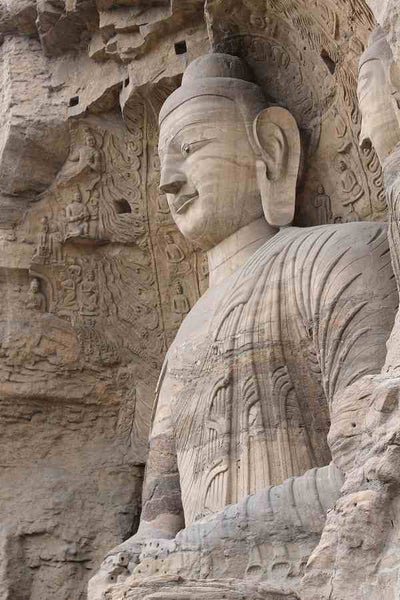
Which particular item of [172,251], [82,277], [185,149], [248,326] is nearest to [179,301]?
[172,251]

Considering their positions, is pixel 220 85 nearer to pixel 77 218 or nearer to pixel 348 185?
pixel 348 185

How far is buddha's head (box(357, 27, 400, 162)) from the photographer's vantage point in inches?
155

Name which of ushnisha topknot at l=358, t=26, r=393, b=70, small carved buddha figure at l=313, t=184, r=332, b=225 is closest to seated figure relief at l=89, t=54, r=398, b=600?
small carved buddha figure at l=313, t=184, r=332, b=225

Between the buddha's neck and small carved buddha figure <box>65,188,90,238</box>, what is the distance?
1049 millimetres

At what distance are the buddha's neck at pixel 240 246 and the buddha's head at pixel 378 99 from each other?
2.94 feet

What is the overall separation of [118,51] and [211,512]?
2.51m

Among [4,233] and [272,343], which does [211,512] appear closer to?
[272,343]

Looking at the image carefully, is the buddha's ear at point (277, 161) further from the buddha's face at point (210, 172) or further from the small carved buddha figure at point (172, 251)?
the small carved buddha figure at point (172, 251)

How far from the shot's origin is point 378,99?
4004 mm

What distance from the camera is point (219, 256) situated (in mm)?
5051

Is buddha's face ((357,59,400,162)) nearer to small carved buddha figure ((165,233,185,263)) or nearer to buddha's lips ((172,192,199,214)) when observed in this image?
buddha's lips ((172,192,199,214))

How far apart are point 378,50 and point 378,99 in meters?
0.22

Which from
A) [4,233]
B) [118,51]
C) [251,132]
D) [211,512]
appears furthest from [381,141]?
[4,233]

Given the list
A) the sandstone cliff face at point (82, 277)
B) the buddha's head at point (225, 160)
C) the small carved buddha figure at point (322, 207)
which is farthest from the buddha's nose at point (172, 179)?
the sandstone cliff face at point (82, 277)
